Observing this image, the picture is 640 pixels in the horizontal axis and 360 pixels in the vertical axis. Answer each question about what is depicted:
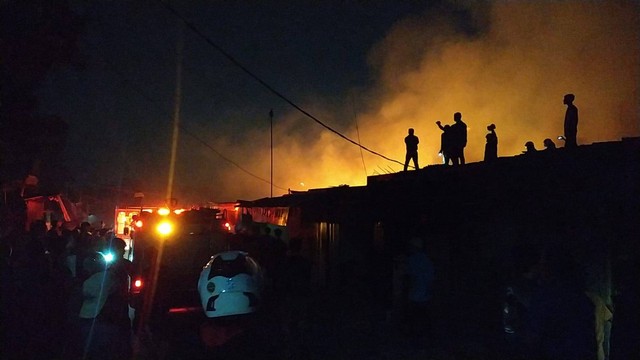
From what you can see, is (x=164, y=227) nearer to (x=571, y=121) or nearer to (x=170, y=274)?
(x=170, y=274)

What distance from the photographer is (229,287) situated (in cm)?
682

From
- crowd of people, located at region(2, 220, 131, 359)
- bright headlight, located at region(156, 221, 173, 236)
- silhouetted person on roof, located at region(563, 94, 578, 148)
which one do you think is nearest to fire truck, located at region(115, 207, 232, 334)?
bright headlight, located at region(156, 221, 173, 236)

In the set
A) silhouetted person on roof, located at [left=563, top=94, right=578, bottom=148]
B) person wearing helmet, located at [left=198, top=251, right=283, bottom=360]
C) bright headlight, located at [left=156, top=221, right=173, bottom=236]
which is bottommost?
person wearing helmet, located at [left=198, top=251, right=283, bottom=360]

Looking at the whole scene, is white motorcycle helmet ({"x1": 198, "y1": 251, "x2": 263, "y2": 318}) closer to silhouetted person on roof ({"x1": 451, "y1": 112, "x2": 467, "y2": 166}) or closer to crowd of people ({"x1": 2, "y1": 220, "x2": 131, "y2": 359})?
crowd of people ({"x1": 2, "y1": 220, "x2": 131, "y2": 359})

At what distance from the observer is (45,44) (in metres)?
15.4

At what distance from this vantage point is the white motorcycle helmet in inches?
267

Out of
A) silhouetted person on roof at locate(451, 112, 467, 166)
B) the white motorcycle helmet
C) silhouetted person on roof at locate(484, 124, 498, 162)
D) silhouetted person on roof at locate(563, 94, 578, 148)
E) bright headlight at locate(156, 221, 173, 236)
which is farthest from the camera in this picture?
silhouetted person on roof at locate(451, 112, 467, 166)

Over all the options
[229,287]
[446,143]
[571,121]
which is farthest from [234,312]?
[446,143]

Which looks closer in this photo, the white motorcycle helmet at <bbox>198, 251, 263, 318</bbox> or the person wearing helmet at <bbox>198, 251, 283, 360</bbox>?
the person wearing helmet at <bbox>198, 251, 283, 360</bbox>

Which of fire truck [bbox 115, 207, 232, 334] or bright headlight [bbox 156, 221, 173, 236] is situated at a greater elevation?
bright headlight [bbox 156, 221, 173, 236]

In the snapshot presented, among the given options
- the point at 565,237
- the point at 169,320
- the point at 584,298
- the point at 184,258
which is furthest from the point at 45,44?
the point at 584,298

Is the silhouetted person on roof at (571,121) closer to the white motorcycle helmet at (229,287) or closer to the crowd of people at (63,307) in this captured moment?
the white motorcycle helmet at (229,287)

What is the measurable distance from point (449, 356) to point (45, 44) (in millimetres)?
14555

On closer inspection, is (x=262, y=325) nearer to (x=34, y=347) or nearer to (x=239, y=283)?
(x=239, y=283)
